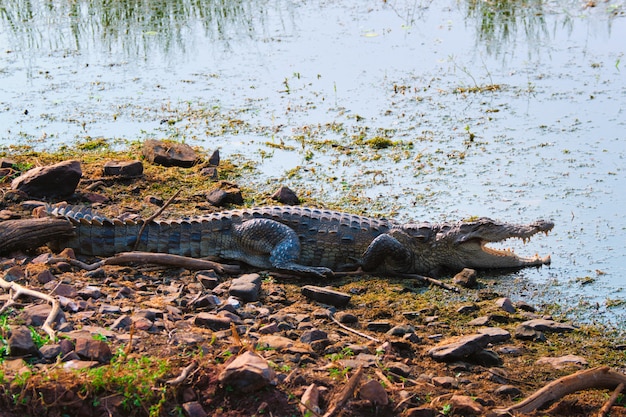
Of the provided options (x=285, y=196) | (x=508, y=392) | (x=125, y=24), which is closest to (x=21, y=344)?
(x=508, y=392)

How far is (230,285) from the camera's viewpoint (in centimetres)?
549

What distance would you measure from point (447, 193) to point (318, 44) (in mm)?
5220

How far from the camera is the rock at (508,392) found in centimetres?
404

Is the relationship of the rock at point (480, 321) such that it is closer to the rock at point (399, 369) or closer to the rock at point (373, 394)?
the rock at point (399, 369)

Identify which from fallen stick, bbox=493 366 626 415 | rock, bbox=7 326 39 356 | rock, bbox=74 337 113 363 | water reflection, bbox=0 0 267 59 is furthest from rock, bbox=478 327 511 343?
water reflection, bbox=0 0 267 59

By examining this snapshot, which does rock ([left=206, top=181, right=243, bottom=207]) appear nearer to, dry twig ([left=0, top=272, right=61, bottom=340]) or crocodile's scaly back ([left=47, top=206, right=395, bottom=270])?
crocodile's scaly back ([left=47, top=206, right=395, bottom=270])

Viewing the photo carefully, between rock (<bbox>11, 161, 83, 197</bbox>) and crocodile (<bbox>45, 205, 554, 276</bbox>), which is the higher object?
rock (<bbox>11, 161, 83, 197</bbox>)

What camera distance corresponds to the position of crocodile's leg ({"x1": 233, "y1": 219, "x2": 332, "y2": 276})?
619cm

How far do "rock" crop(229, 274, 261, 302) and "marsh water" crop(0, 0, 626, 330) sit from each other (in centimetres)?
172

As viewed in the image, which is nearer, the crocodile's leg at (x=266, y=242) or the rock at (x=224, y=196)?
the crocodile's leg at (x=266, y=242)

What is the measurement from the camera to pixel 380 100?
9625 mm

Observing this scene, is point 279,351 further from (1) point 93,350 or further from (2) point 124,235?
(2) point 124,235

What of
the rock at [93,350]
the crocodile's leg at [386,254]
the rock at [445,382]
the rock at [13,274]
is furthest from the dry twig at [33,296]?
the crocodile's leg at [386,254]

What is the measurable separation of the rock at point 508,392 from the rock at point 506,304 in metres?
1.26
